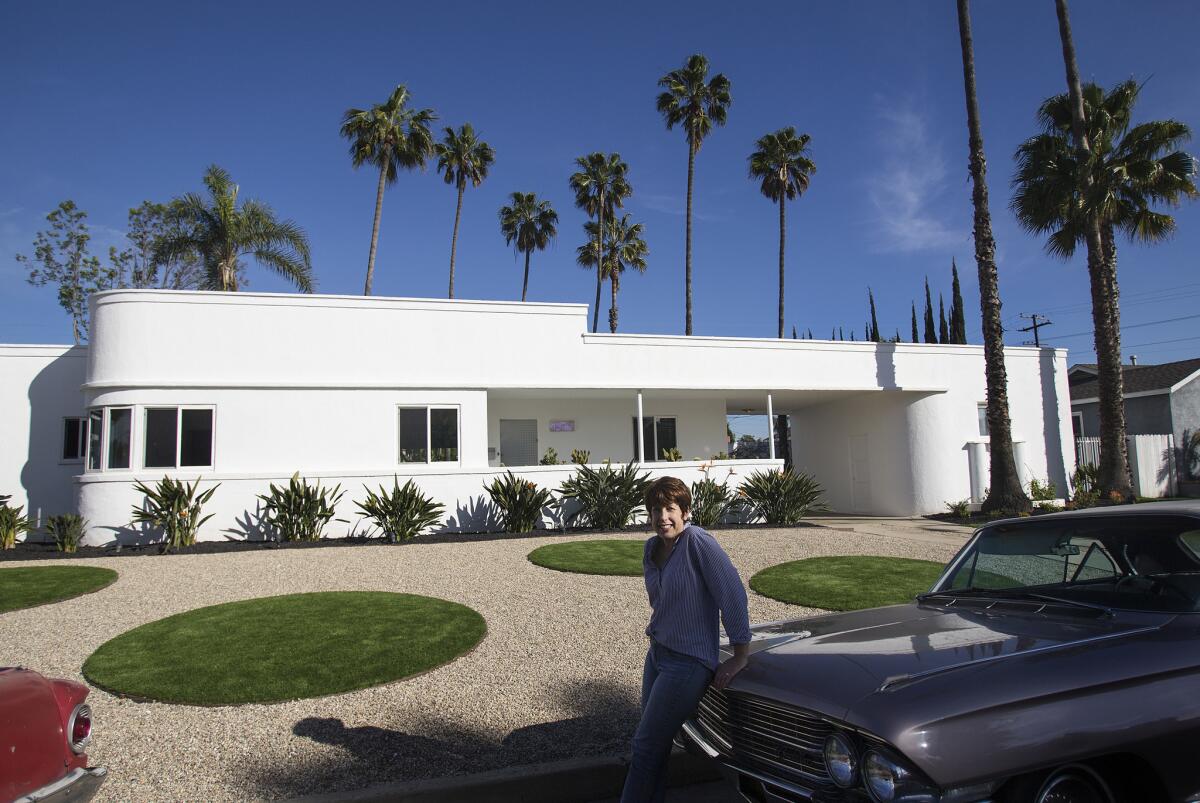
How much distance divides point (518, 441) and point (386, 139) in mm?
14425

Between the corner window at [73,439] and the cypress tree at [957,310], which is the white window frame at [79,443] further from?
the cypress tree at [957,310]

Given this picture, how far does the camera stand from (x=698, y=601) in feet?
10.2

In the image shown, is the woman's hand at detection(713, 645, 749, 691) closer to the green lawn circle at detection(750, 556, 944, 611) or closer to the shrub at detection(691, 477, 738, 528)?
the green lawn circle at detection(750, 556, 944, 611)

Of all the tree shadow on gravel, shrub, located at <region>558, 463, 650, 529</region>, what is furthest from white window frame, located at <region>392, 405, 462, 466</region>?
the tree shadow on gravel

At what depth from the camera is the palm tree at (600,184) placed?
37.0m

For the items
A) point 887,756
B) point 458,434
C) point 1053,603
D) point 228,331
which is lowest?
point 887,756

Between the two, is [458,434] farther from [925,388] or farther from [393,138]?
[393,138]

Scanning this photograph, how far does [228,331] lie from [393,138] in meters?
14.5

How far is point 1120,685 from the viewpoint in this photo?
8.80ft

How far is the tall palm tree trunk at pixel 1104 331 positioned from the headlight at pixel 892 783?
59.6 ft

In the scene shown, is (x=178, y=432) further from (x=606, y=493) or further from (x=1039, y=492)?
(x=1039, y=492)

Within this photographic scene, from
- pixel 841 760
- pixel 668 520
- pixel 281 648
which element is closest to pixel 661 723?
pixel 841 760

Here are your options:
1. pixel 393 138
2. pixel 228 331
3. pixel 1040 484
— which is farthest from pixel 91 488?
pixel 1040 484

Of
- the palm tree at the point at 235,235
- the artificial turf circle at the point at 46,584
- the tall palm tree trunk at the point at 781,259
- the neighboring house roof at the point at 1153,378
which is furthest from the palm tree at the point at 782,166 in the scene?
the artificial turf circle at the point at 46,584
